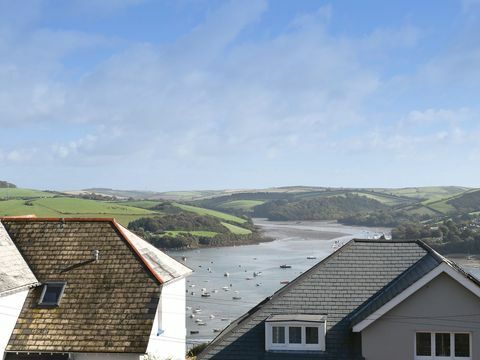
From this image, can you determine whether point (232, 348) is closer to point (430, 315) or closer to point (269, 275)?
point (430, 315)

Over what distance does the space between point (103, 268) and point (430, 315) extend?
1153 centimetres

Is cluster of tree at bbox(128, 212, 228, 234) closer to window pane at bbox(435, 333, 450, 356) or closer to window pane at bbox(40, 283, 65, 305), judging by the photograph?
window pane at bbox(40, 283, 65, 305)

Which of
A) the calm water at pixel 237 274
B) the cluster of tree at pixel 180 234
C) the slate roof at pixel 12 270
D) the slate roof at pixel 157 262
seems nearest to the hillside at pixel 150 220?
the cluster of tree at pixel 180 234

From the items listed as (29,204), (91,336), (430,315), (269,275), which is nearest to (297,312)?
(430,315)

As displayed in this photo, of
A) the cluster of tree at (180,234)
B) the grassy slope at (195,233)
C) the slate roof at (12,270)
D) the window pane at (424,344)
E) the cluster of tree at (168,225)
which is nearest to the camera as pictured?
the window pane at (424,344)

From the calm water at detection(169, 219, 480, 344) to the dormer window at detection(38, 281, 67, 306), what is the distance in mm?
34920

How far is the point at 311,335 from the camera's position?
16.6 m

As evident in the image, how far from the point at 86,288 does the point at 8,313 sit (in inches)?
103

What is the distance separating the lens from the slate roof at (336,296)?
54.2ft

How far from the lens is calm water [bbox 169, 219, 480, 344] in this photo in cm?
7481

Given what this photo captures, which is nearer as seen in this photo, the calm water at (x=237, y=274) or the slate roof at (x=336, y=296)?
the slate roof at (x=336, y=296)

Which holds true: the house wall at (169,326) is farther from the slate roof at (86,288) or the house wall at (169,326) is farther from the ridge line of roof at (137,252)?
the slate roof at (86,288)

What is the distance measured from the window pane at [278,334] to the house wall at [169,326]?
537 centimetres

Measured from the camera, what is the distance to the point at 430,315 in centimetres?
1620
